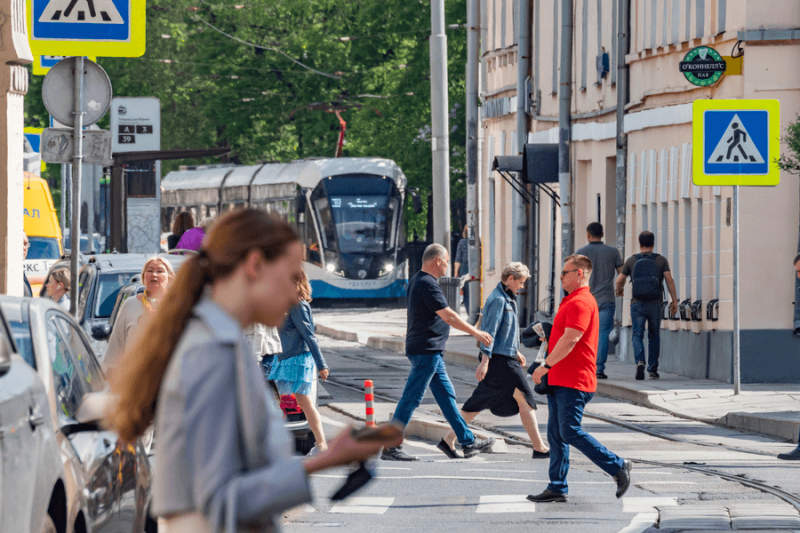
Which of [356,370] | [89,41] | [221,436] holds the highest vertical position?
[89,41]

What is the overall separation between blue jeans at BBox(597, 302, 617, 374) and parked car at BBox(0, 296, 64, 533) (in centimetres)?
1378

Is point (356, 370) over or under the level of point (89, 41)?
under

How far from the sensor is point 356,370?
70.2ft

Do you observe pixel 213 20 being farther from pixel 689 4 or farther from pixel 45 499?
pixel 45 499

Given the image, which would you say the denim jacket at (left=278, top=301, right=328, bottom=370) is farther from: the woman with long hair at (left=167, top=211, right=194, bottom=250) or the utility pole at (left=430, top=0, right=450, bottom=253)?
the utility pole at (left=430, top=0, right=450, bottom=253)

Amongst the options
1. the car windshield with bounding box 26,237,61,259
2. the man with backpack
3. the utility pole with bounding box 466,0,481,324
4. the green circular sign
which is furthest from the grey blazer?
the utility pole with bounding box 466,0,481,324

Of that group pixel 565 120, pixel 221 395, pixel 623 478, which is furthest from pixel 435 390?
pixel 565 120

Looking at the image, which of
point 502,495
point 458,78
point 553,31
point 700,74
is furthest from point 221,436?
point 458,78

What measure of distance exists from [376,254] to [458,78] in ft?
18.0

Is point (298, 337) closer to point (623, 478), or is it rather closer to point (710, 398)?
point (623, 478)

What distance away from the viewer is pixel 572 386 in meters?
9.84

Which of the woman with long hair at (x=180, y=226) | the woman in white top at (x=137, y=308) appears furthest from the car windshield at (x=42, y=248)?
the woman in white top at (x=137, y=308)

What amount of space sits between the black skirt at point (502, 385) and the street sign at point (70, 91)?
3.55 m

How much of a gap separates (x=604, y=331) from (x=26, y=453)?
14.6 meters
